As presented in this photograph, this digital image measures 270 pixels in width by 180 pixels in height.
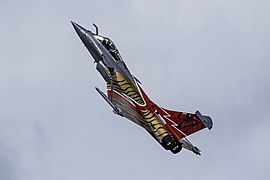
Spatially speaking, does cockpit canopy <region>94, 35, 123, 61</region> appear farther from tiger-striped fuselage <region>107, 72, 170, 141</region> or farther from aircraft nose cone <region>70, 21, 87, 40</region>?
tiger-striped fuselage <region>107, 72, 170, 141</region>

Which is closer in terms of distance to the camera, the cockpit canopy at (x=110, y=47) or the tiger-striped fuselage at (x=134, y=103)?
the tiger-striped fuselage at (x=134, y=103)

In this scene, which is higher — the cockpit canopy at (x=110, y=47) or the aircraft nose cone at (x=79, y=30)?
the aircraft nose cone at (x=79, y=30)

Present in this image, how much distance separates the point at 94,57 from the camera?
4491 inches

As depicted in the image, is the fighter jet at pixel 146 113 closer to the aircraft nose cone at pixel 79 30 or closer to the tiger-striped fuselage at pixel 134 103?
the tiger-striped fuselage at pixel 134 103

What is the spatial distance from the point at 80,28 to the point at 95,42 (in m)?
2.93

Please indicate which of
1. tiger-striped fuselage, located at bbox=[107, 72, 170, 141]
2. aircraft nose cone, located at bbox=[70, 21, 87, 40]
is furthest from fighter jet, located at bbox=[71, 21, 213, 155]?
aircraft nose cone, located at bbox=[70, 21, 87, 40]

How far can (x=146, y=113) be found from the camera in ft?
355

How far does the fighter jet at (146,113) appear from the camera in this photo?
349 feet

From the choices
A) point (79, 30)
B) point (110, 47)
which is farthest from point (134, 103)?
point (79, 30)

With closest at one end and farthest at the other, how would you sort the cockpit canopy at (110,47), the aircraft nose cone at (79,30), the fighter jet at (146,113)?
the fighter jet at (146,113) < the cockpit canopy at (110,47) < the aircraft nose cone at (79,30)

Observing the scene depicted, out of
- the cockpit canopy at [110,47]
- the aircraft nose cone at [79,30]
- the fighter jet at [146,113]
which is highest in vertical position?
the aircraft nose cone at [79,30]

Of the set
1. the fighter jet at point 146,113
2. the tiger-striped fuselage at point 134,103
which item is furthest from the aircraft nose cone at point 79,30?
the tiger-striped fuselage at point 134,103

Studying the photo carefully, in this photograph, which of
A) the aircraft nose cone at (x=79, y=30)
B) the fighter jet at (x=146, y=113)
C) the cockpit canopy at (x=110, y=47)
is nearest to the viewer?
the fighter jet at (x=146, y=113)

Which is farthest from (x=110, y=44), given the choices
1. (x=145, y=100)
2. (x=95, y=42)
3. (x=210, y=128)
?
(x=210, y=128)
